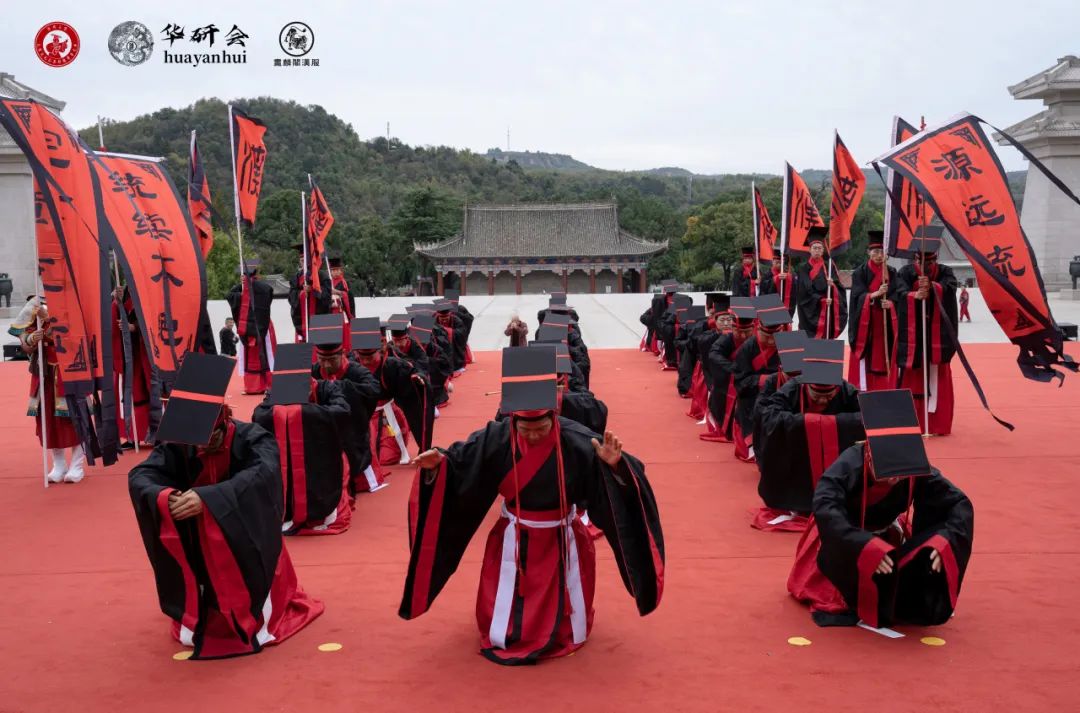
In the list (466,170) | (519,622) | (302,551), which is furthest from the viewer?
(466,170)

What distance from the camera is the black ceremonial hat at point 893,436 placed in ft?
14.4

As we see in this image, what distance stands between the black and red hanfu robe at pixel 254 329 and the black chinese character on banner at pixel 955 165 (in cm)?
812

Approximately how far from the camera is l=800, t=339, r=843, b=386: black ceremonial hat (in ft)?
20.0

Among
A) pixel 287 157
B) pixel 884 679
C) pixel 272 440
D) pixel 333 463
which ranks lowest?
pixel 884 679

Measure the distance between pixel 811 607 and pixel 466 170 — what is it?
99276 mm

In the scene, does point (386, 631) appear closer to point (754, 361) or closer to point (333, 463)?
point (333, 463)

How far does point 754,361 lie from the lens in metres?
7.98

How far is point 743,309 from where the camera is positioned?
29.0ft

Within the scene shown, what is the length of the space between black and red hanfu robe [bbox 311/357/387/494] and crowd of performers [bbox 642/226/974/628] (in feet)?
9.45

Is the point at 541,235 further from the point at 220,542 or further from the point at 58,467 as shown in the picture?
the point at 220,542

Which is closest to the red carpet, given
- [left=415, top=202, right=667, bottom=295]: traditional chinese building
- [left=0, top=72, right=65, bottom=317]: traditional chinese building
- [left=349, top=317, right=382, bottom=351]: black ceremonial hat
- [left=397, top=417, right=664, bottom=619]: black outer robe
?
[left=397, top=417, right=664, bottom=619]: black outer robe

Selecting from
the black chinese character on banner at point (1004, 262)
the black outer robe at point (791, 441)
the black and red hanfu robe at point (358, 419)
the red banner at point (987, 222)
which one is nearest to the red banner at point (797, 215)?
the red banner at point (987, 222)

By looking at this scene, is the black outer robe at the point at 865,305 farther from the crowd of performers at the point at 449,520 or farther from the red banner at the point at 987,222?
the crowd of performers at the point at 449,520

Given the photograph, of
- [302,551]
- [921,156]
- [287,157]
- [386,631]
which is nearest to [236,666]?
[386,631]
